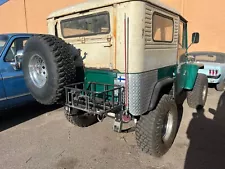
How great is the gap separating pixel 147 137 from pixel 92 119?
176cm

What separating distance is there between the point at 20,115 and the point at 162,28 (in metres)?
4.01

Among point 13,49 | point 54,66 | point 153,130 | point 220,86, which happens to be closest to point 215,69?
point 220,86

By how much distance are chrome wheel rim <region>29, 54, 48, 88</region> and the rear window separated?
0.81m

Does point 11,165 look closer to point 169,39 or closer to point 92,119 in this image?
point 92,119

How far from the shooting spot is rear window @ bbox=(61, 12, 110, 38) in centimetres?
275

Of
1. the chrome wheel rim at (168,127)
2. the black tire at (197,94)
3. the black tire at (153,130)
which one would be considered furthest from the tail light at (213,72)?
the black tire at (153,130)

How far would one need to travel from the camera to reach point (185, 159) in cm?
292

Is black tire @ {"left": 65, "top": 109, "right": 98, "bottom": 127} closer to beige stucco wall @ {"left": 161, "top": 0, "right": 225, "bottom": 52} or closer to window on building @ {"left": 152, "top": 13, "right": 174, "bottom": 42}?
window on building @ {"left": 152, "top": 13, "right": 174, "bottom": 42}

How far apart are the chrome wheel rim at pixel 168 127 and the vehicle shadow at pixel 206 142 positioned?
39cm

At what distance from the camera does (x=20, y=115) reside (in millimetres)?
4945

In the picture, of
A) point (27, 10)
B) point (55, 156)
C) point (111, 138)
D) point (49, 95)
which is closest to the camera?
point (49, 95)

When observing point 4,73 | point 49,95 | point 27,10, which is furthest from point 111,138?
point 27,10

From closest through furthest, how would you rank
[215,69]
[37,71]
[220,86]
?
[37,71] < [215,69] < [220,86]

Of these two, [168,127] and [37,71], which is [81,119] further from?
[168,127]
